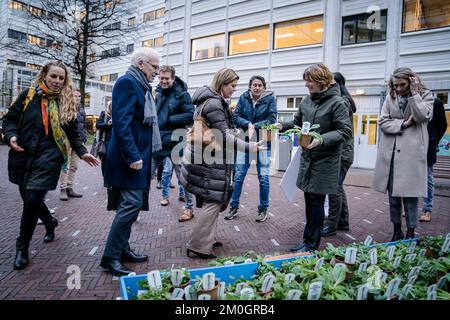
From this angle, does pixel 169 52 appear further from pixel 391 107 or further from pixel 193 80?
pixel 391 107

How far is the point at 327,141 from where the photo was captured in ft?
11.8

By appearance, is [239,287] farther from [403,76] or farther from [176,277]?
[403,76]

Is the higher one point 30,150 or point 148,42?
point 148,42

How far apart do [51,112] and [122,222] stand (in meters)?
1.38

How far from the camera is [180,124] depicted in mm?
5570

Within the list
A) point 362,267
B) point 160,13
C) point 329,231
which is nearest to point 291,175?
point 329,231

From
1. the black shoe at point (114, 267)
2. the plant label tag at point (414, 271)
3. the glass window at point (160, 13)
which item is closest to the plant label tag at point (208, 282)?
the plant label tag at point (414, 271)

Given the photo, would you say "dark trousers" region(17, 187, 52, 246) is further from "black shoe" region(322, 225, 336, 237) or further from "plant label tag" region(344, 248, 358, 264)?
"black shoe" region(322, 225, 336, 237)

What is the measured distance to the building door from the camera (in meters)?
15.3

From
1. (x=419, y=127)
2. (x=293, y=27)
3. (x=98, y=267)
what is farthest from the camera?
(x=293, y=27)

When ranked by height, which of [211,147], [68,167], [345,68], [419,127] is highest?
[345,68]

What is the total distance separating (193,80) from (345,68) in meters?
10.2

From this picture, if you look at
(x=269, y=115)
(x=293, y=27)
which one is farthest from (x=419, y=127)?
(x=293, y=27)

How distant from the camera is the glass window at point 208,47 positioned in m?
21.4
